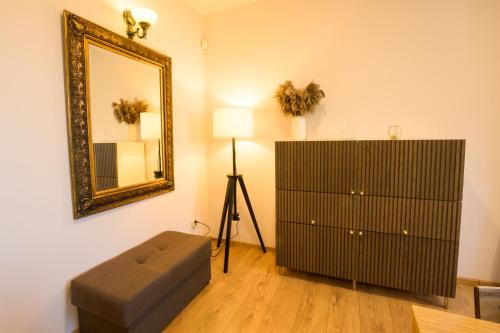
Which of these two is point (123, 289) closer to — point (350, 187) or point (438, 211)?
point (350, 187)

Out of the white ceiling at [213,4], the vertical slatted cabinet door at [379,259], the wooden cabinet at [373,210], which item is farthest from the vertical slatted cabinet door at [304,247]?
the white ceiling at [213,4]

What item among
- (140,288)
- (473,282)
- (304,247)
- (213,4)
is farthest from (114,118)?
(473,282)

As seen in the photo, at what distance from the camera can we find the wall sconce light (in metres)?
2.02

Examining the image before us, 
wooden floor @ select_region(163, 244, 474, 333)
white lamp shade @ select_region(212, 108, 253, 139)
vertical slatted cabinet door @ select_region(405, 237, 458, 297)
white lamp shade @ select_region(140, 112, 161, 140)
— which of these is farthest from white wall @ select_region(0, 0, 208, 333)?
vertical slatted cabinet door @ select_region(405, 237, 458, 297)

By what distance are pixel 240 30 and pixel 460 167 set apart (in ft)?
8.32

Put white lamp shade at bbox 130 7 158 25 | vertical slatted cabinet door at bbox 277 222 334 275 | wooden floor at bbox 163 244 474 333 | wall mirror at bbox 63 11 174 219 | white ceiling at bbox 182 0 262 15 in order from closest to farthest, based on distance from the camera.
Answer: wall mirror at bbox 63 11 174 219, wooden floor at bbox 163 244 474 333, white lamp shade at bbox 130 7 158 25, vertical slatted cabinet door at bbox 277 222 334 275, white ceiling at bbox 182 0 262 15

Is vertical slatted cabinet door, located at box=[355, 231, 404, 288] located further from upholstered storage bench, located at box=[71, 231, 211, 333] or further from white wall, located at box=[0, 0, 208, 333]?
white wall, located at box=[0, 0, 208, 333]

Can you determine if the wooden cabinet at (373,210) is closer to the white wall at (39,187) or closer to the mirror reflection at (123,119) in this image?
the mirror reflection at (123,119)

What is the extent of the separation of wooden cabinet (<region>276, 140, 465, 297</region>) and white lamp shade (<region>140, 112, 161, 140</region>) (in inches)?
45.9

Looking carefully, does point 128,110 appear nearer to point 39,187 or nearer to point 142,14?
point 142,14

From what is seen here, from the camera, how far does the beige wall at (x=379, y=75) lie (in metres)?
2.24

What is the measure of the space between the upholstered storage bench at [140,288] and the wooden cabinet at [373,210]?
94 cm

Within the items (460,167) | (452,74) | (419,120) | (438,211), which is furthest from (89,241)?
(452,74)

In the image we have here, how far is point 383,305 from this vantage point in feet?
6.93
